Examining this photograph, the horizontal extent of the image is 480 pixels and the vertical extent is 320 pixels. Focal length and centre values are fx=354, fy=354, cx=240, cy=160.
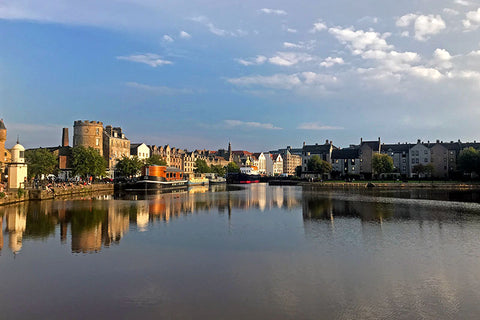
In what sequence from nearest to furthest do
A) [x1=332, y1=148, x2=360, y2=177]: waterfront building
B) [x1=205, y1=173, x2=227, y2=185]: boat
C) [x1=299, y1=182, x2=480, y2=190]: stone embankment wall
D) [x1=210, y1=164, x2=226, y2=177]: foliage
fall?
[x1=299, y1=182, x2=480, y2=190]: stone embankment wall
[x1=205, y1=173, x2=227, y2=185]: boat
[x1=332, y1=148, x2=360, y2=177]: waterfront building
[x1=210, y1=164, x2=226, y2=177]: foliage

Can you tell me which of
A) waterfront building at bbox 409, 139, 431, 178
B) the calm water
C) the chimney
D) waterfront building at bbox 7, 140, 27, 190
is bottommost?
the calm water

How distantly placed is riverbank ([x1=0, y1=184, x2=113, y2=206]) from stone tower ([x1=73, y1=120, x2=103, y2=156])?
85.5ft

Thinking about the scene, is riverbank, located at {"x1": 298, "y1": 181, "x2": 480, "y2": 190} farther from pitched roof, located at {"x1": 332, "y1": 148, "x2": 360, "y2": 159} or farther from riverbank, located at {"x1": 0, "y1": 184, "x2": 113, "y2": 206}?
riverbank, located at {"x1": 0, "y1": 184, "x2": 113, "y2": 206}

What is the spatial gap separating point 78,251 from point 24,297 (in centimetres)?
602

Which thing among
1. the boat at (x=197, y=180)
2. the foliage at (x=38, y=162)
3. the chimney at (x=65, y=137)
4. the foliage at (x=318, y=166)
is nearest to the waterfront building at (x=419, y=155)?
the foliage at (x=318, y=166)

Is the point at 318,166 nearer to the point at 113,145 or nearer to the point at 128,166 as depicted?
the point at 128,166

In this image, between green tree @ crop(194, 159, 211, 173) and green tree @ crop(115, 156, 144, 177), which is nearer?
green tree @ crop(115, 156, 144, 177)

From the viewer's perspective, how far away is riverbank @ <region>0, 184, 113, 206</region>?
3804 cm

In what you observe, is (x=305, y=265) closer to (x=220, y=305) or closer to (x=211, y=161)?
(x=220, y=305)

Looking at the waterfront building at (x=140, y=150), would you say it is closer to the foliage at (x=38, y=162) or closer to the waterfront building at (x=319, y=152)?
the foliage at (x=38, y=162)

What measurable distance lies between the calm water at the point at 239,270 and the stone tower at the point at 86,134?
2494 inches

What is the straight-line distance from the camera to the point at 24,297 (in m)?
11.3

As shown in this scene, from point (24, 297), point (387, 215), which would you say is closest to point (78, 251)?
point (24, 297)

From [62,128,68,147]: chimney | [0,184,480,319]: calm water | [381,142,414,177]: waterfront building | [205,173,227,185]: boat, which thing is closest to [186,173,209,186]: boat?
[205,173,227,185]: boat
